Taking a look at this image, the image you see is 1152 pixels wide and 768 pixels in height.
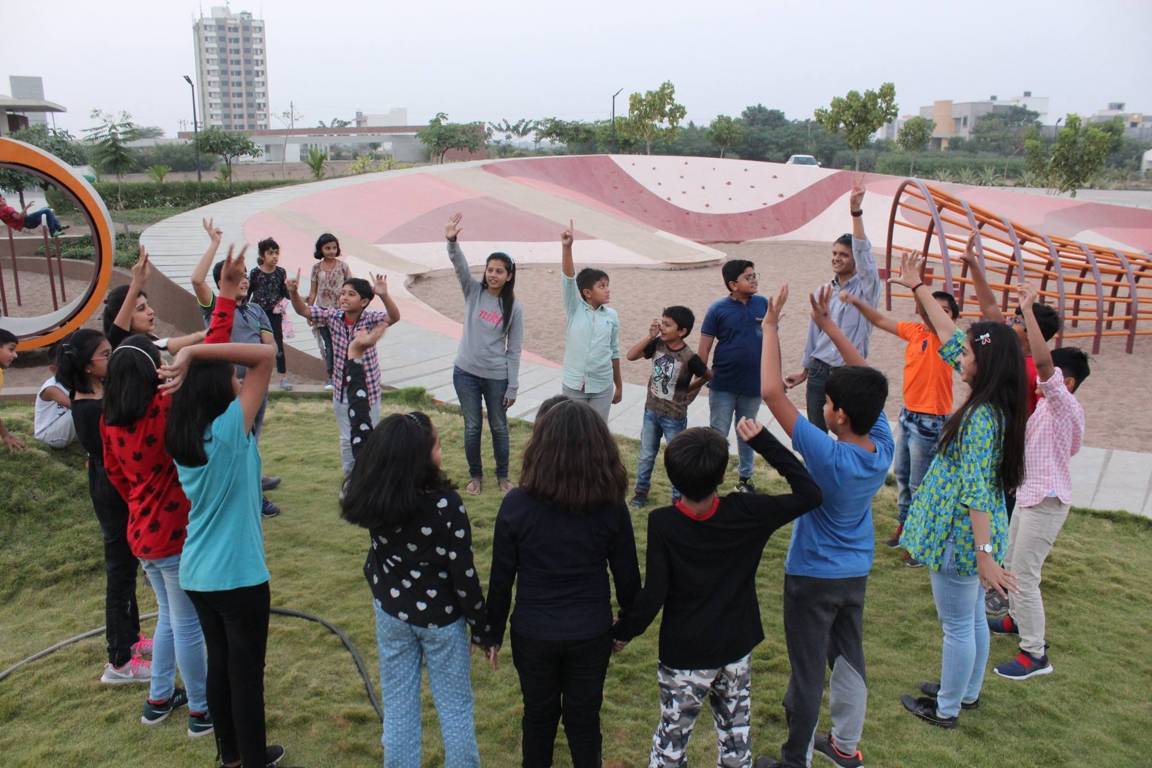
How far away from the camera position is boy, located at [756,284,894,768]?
2574mm

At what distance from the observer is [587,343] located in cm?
487

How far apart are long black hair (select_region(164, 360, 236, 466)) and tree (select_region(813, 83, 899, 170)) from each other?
108 ft

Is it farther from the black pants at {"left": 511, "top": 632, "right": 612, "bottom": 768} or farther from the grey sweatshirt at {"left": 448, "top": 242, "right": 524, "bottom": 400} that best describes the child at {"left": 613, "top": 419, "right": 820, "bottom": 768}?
the grey sweatshirt at {"left": 448, "top": 242, "right": 524, "bottom": 400}

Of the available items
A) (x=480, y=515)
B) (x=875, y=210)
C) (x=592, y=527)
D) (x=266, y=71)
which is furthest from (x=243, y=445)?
(x=266, y=71)

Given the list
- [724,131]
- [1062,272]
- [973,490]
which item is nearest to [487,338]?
[973,490]

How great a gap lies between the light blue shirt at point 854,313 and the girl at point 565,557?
2.88 metres

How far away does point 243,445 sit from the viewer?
2.59m

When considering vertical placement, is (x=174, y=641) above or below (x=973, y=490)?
below

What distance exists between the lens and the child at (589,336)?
4.85 m

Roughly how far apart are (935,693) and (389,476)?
7.92ft

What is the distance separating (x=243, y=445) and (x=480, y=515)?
99.5 inches

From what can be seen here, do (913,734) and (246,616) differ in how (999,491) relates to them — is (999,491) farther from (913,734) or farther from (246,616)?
(246,616)

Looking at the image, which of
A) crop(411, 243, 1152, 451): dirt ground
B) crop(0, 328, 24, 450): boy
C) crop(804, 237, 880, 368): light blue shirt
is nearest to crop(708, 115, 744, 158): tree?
crop(411, 243, 1152, 451): dirt ground

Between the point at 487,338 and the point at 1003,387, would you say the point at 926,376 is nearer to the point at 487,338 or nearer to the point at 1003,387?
the point at 1003,387
